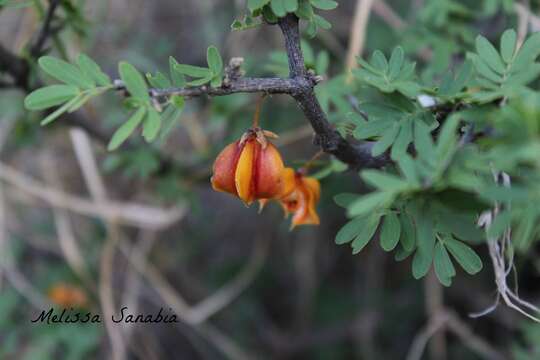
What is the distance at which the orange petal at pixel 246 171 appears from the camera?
822 millimetres

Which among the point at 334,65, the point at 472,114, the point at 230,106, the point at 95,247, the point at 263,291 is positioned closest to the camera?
the point at 472,114

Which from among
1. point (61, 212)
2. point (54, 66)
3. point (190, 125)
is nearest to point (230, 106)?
point (190, 125)

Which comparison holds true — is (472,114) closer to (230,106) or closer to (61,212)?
(230,106)

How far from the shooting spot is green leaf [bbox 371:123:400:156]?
80cm

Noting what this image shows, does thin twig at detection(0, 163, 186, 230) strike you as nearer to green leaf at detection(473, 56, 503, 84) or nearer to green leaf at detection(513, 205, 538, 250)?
green leaf at detection(473, 56, 503, 84)

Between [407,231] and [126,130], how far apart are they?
374 mm

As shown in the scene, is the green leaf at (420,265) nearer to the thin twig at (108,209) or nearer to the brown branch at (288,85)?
the brown branch at (288,85)

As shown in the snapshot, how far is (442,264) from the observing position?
2.74 feet

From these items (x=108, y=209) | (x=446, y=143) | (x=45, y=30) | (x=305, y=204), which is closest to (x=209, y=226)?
(x=108, y=209)

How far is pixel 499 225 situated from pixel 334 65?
4.90 feet

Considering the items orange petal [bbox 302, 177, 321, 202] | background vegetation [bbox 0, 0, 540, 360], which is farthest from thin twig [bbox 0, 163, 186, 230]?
orange petal [bbox 302, 177, 321, 202]

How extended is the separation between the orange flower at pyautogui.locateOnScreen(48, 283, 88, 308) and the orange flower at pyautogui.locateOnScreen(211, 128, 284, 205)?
121cm

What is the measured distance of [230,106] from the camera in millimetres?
1727
